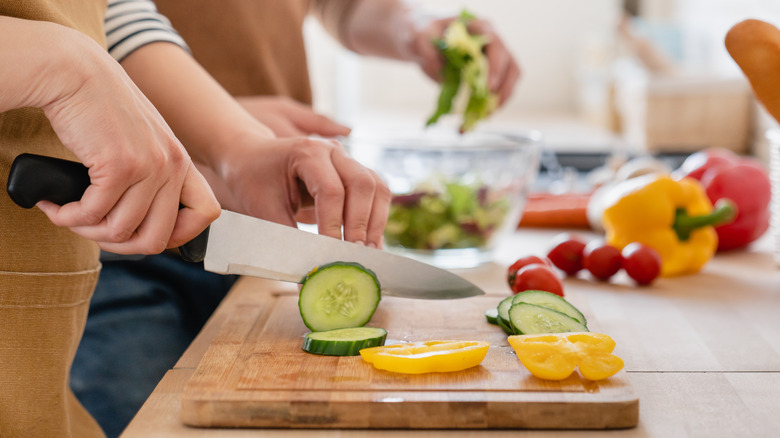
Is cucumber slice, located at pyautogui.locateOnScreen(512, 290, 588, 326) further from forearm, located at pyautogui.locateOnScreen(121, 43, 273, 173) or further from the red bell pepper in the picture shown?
the red bell pepper

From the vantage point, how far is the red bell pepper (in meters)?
1.71

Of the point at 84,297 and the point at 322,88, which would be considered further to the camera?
the point at 322,88

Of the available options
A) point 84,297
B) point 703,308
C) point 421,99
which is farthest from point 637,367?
point 421,99

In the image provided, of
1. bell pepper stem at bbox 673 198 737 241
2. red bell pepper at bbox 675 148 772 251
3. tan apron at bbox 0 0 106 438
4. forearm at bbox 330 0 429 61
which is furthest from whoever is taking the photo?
forearm at bbox 330 0 429 61

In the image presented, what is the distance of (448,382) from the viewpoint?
0.88m

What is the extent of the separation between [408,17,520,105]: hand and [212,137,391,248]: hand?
0.67 meters

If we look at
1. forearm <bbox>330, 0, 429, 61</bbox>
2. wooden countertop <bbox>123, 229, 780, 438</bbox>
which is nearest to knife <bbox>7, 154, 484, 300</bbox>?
wooden countertop <bbox>123, 229, 780, 438</bbox>

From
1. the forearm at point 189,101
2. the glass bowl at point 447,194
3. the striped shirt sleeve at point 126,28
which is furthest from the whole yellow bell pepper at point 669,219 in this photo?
the striped shirt sleeve at point 126,28

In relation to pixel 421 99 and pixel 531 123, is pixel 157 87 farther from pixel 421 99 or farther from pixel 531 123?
pixel 421 99

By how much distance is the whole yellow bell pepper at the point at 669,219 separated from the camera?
1558mm

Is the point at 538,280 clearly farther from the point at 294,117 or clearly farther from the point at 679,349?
the point at 294,117

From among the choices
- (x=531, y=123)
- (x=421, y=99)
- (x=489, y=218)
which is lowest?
(x=421, y=99)

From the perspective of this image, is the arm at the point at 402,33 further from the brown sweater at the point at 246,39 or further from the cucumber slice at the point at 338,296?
the cucumber slice at the point at 338,296

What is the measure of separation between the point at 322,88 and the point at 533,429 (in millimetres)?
4850
